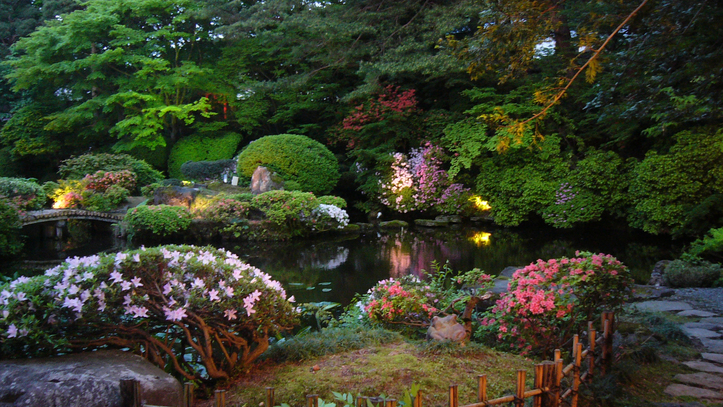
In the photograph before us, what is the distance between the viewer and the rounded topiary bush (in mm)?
13328

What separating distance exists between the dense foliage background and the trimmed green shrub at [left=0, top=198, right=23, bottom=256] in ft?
24.8

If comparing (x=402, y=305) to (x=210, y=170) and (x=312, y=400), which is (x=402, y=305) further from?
(x=210, y=170)

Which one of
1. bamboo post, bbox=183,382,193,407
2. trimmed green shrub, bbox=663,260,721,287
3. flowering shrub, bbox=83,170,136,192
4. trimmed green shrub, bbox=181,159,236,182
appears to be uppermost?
trimmed green shrub, bbox=181,159,236,182

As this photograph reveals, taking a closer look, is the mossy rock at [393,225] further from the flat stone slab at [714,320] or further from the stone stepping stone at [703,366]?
the stone stepping stone at [703,366]

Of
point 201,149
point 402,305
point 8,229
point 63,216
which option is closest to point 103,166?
point 63,216

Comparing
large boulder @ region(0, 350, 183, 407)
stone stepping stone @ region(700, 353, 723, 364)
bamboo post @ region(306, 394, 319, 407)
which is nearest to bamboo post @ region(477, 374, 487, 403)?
bamboo post @ region(306, 394, 319, 407)

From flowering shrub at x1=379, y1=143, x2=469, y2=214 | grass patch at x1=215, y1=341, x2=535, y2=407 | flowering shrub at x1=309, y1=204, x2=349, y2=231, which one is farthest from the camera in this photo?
flowering shrub at x1=379, y1=143, x2=469, y2=214

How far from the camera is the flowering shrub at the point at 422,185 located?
517 inches

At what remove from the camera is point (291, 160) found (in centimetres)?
1341

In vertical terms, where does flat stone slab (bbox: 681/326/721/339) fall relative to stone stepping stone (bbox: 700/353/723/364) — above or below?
above

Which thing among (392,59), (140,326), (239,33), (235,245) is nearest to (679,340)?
(140,326)

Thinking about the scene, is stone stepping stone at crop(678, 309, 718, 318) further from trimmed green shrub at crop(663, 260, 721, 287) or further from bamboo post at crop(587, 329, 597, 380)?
bamboo post at crop(587, 329, 597, 380)

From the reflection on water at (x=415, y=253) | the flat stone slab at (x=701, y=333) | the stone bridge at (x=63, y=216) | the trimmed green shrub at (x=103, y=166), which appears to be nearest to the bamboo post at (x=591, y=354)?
the flat stone slab at (x=701, y=333)

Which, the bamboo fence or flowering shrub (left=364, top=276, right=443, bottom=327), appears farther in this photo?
flowering shrub (left=364, top=276, right=443, bottom=327)
